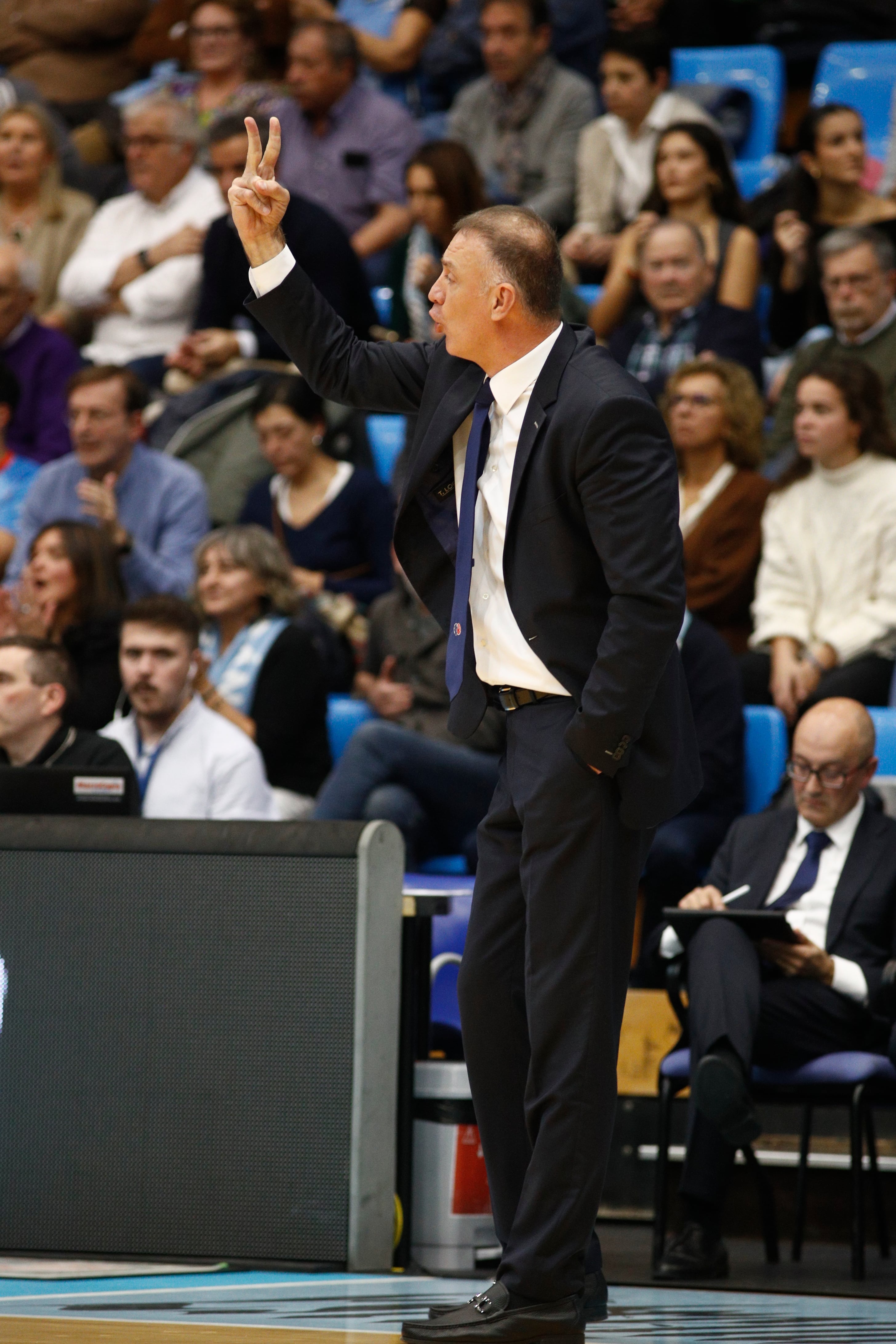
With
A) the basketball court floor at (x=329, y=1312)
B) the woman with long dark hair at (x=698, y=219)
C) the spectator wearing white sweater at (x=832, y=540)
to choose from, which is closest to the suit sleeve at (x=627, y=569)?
the basketball court floor at (x=329, y=1312)

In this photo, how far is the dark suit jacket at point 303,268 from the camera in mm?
6316

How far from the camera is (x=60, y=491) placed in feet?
19.2

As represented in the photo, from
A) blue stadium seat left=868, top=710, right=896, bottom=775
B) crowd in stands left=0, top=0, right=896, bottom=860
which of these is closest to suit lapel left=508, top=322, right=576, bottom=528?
crowd in stands left=0, top=0, right=896, bottom=860

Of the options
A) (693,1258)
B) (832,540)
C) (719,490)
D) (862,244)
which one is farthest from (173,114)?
(693,1258)

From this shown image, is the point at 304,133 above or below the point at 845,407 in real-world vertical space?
above

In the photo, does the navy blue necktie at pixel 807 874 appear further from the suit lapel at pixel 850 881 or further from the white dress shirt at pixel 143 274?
the white dress shirt at pixel 143 274

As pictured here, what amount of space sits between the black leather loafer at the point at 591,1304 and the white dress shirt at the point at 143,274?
4809 mm

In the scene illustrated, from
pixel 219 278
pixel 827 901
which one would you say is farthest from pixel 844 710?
pixel 219 278

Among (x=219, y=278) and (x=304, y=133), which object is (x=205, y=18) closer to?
(x=304, y=133)

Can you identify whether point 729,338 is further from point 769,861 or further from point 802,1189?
point 802,1189

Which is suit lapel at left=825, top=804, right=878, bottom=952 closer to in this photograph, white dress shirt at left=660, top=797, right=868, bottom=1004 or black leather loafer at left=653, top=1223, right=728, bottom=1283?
white dress shirt at left=660, top=797, right=868, bottom=1004

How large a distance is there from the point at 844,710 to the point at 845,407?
1.41 meters

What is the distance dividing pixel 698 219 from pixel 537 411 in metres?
4.03

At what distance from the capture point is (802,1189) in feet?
12.6
